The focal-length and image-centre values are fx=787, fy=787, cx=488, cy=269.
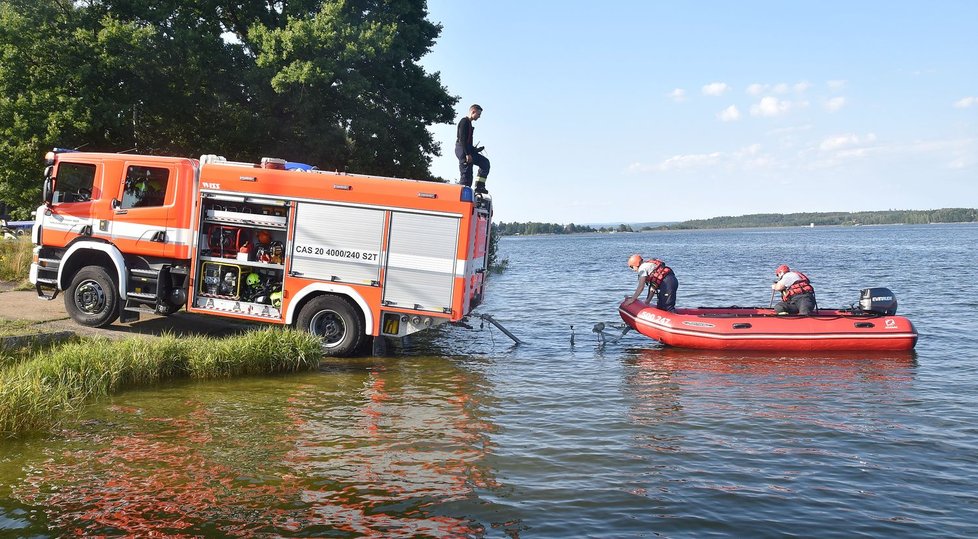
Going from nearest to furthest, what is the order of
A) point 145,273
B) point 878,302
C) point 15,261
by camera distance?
point 145,273
point 878,302
point 15,261

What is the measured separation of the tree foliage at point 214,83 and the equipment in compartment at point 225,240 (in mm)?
10800

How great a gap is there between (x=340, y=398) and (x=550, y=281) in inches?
1180

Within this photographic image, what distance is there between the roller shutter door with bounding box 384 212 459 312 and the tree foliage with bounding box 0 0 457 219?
39.5 ft

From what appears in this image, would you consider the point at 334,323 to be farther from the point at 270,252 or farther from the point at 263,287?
the point at 270,252

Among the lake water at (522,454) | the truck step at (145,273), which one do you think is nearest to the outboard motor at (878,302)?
the lake water at (522,454)

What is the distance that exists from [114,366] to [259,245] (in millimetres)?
3541

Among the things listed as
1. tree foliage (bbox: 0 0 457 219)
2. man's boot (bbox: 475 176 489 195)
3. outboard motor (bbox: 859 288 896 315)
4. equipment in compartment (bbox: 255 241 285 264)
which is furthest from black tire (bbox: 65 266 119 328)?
outboard motor (bbox: 859 288 896 315)

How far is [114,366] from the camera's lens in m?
10.8

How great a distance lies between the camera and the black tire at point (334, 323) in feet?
43.8

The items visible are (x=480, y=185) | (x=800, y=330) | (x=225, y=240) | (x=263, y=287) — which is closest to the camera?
(x=263, y=287)

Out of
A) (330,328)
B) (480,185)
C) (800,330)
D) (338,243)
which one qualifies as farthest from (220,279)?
(800,330)

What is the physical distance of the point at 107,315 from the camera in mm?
13578

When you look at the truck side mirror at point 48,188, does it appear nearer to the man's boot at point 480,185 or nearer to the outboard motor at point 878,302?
the man's boot at point 480,185

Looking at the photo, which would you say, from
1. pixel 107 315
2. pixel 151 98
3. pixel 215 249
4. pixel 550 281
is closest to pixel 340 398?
pixel 215 249
